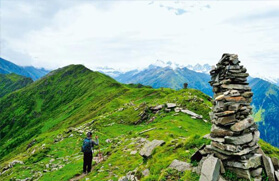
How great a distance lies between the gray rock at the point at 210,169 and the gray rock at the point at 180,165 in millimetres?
2350

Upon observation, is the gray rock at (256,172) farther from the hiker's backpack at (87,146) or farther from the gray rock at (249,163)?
the hiker's backpack at (87,146)

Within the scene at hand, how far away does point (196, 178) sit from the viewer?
1408cm

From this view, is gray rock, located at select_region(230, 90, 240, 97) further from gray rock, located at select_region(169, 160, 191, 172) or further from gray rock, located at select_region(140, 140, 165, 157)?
gray rock, located at select_region(140, 140, 165, 157)

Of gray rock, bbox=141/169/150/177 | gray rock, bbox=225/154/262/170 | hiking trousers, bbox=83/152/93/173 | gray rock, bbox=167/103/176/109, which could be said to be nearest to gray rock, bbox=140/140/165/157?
gray rock, bbox=141/169/150/177

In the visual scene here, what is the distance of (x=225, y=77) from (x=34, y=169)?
33.3m

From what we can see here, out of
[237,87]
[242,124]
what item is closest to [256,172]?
[242,124]

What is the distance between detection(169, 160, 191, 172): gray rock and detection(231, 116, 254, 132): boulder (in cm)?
473

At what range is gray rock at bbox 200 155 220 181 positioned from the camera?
12805 millimetres

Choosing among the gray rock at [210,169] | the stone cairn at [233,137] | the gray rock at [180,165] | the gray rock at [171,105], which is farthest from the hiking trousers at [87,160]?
the gray rock at [171,105]

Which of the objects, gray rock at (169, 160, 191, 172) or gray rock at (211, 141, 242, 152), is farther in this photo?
gray rock at (169, 160, 191, 172)

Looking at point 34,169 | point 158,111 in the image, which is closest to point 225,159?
point 34,169

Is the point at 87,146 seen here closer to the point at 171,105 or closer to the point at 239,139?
the point at 239,139

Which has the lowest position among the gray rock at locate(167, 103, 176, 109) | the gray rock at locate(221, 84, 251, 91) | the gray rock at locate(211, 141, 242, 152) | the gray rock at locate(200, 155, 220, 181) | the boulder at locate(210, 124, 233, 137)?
the gray rock at locate(167, 103, 176, 109)

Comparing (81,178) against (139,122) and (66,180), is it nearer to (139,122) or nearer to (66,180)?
(66,180)
